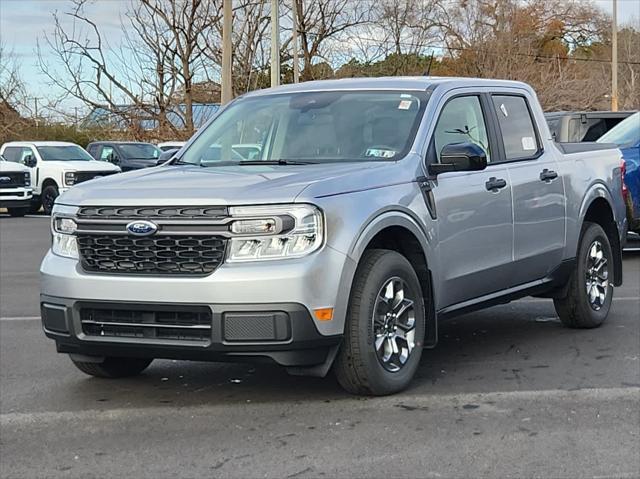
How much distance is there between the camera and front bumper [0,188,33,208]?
2456 centimetres

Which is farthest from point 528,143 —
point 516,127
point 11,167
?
point 11,167

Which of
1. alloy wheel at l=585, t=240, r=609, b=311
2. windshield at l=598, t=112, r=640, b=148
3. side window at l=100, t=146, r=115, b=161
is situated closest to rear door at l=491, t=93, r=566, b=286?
alloy wheel at l=585, t=240, r=609, b=311

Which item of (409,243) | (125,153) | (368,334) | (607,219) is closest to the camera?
(368,334)

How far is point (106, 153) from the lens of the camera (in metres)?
28.5

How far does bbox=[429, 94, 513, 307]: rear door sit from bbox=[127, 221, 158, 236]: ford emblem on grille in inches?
71.0

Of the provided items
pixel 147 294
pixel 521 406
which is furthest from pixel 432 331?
pixel 147 294

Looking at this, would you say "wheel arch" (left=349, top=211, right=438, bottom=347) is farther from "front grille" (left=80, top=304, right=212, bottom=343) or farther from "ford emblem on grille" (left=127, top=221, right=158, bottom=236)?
"ford emblem on grille" (left=127, top=221, right=158, bottom=236)

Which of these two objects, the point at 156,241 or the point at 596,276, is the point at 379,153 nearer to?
the point at 156,241

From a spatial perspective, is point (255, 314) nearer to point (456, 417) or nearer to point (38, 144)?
point (456, 417)

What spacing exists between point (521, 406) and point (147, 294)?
2153mm

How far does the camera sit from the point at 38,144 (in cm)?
2623

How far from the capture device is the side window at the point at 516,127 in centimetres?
730

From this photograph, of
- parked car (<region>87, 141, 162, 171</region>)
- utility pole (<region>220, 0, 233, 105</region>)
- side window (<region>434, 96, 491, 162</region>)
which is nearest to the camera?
side window (<region>434, 96, 491, 162</region>)

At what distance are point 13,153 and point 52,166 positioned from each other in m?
2.00
